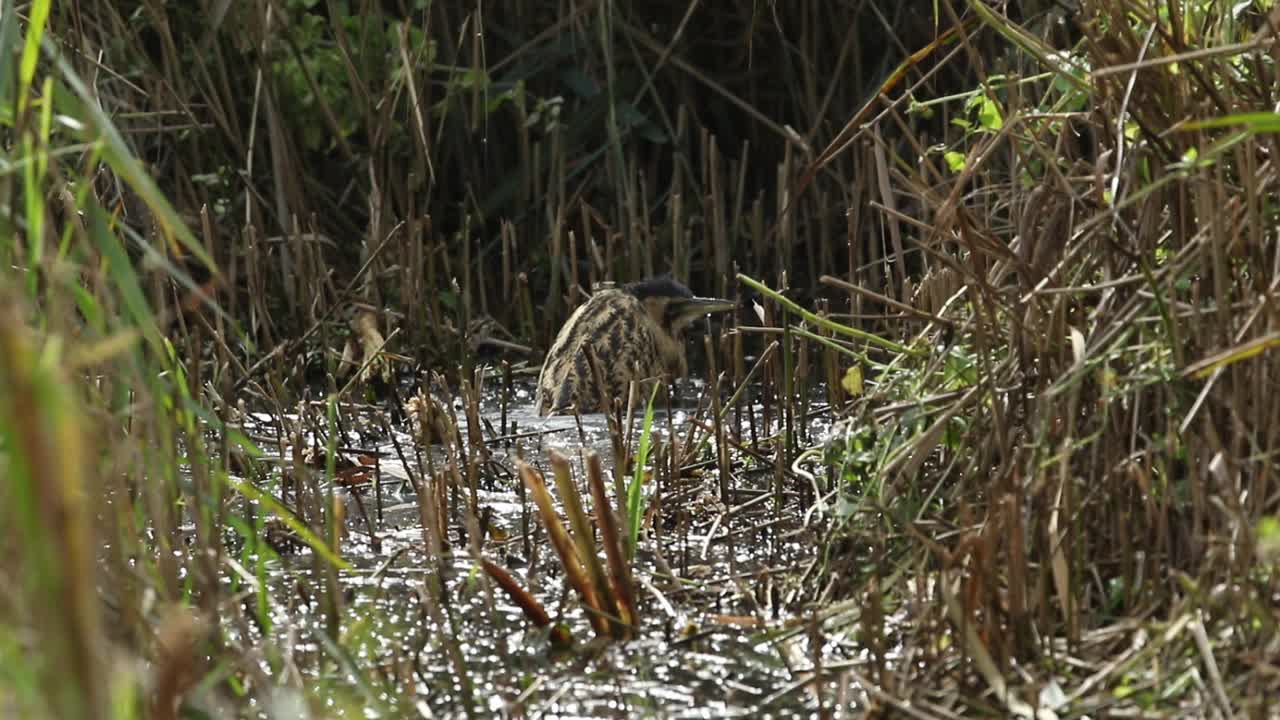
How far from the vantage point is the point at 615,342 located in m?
7.15

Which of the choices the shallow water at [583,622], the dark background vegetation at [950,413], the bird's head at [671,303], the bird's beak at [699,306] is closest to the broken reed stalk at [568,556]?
the shallow water at [583,622]

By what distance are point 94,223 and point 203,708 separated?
0.77m

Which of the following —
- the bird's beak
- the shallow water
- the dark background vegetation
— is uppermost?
the dark background vegetation

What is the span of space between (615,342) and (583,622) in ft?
9.89

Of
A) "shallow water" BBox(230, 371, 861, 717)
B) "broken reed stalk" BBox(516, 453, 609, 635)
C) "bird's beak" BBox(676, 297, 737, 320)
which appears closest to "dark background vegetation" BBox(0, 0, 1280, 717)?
"shallow water" BBox(230, 371, 861, 717)

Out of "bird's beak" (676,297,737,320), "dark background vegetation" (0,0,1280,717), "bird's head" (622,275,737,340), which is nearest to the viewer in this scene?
"dark background vegetation" (0,0,1280,717)

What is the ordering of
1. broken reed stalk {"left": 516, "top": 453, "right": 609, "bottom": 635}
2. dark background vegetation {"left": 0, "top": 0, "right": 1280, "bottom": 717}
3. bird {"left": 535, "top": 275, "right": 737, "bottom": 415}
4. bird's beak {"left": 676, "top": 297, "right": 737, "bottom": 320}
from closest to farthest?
dark background vegetation {"left": 0, "top": 0, "right": 1280, "bottom": 717}
broken reed stalk {"left": 516, "top": 453, "right": 609, "bottom": 635}
bird {"left": 535, "top": 275, "right": 737, "bottom": 415}
bird's beak {"left": 676, "top": 297, "right": 737, "bottom": 320}

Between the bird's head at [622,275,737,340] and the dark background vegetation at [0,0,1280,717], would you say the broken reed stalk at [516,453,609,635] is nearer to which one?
the dark background vegetation at [0,0,1280,717]

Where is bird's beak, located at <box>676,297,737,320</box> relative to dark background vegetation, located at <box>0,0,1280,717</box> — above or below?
below

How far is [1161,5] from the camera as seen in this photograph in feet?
13.6

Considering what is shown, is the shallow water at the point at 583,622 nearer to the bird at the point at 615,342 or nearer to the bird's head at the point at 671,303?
the bird at the point at 615,342

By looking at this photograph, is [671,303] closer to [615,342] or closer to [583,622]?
[615,342]

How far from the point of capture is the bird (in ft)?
23.1

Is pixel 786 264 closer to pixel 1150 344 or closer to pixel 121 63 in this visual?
pixel 121 63
